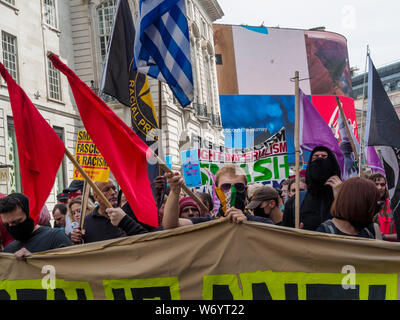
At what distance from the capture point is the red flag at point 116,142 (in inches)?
163

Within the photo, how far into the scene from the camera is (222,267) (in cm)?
340

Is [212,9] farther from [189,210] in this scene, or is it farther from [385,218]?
[189,210]

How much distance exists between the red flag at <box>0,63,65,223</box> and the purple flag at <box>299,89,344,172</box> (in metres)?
2.81

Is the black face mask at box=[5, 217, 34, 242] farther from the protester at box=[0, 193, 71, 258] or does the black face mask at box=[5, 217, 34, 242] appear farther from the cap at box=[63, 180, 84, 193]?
the cap at box=[63, 180, 84, 193]

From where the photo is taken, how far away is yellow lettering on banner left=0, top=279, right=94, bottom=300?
3.63m

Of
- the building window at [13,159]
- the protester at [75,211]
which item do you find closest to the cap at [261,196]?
the protester at [75,211]

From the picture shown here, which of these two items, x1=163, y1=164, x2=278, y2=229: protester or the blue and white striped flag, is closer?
x1=163, y1=164, x2=278, y2=229: protester

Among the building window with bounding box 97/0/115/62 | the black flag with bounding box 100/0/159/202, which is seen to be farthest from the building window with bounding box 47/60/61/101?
the black flag with bounding box 100/0/159/202

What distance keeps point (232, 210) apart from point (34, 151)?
1.85m

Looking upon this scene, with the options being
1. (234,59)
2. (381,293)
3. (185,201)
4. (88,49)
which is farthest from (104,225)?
(88,49)

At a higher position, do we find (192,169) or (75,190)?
(192,169)

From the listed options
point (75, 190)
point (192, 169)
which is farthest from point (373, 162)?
point (192, 169)

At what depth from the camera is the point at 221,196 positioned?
459 centimetres

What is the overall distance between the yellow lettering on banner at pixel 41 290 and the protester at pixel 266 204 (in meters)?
1.80
